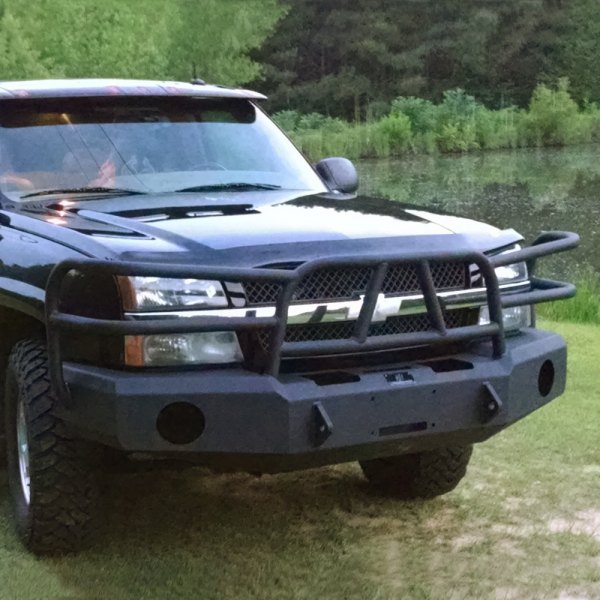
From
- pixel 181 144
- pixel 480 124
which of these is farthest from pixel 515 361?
pixel 480 124

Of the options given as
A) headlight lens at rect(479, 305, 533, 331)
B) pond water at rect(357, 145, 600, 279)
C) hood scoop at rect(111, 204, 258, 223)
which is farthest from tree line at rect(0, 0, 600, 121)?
headlight lens at rect(479, 305, 533, 331)

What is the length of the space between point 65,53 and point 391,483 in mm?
29235

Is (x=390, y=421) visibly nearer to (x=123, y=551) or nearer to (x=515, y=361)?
(x=515, y=361)

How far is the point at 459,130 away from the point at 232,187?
35435 millimetres

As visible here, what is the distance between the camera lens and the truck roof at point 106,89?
16.1 ft

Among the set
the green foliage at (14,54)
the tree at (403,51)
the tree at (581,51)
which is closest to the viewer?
the green foliage at (14,54)

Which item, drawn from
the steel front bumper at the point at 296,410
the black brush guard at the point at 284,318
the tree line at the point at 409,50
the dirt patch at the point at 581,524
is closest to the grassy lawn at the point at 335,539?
the dirt patch at the point at 581,524

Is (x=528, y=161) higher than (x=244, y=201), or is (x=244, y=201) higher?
(x=244, y=201)

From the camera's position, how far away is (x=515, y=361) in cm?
377

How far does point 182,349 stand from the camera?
11.6 feet

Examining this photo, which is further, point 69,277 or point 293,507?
point 293,507

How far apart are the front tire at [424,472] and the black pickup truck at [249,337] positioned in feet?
2.44

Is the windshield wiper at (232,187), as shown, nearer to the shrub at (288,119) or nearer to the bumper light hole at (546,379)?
the bumper light hole at (546,379)

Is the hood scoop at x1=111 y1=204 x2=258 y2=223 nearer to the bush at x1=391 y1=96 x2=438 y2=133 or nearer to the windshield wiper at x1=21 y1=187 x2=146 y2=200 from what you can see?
the windshield wiper at x1=21 y1=187 x2=146 y2=200
